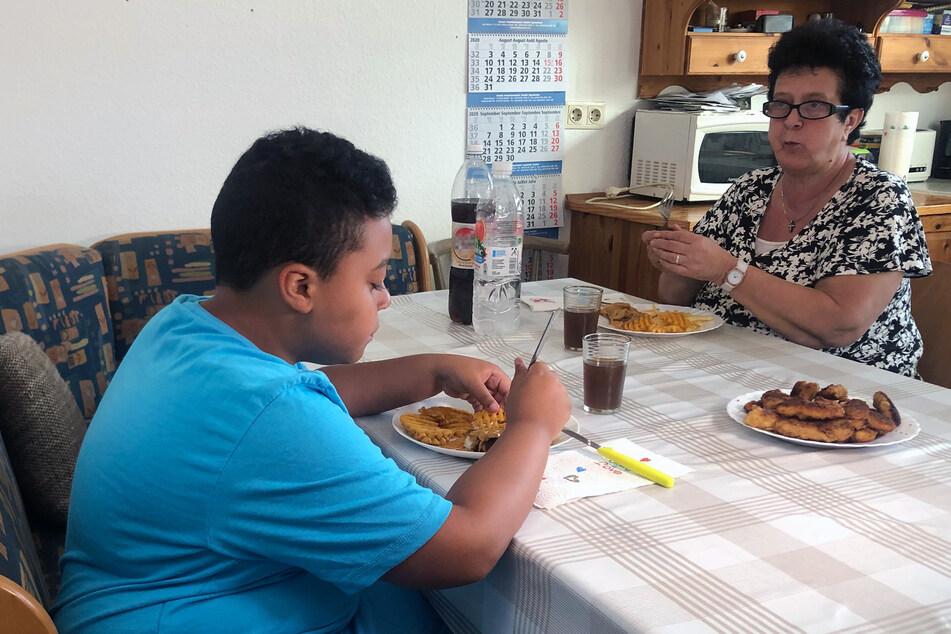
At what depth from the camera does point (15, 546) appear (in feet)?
2.72

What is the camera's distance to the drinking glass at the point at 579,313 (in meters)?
1.51

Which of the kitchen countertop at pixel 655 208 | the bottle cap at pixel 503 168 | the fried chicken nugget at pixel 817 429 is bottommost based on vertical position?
the fried chicken nugget at pixel 817 429

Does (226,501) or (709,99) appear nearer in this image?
(226,501)

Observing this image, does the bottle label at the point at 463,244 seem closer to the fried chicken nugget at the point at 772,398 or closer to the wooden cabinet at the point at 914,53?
the fried chicken nugget at the point at 772,398

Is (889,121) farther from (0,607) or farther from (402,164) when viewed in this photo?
(0,607)

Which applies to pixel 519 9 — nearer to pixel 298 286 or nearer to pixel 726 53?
pixel 726 53

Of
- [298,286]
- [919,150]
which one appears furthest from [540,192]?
[298,286]

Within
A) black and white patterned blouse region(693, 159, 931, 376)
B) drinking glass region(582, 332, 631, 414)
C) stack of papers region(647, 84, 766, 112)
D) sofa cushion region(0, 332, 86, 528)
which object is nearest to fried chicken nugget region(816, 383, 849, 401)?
drinking glass region(582, 332, 631, 414)

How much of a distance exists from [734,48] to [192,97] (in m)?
1.86

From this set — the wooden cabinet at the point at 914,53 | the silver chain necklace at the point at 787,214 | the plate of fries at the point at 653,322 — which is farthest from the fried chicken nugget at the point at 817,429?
the wooden cabinet at the point at 914,53

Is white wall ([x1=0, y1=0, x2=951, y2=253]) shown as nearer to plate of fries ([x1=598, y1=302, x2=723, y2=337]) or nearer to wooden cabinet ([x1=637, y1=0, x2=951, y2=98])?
wooden cabinet ([x1=637, y1=0, x2=951, y2=98])

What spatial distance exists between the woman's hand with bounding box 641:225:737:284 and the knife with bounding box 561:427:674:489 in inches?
26.8

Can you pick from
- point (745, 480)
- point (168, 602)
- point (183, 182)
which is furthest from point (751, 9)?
point (168, 602)

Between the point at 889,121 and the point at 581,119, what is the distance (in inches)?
51.9
